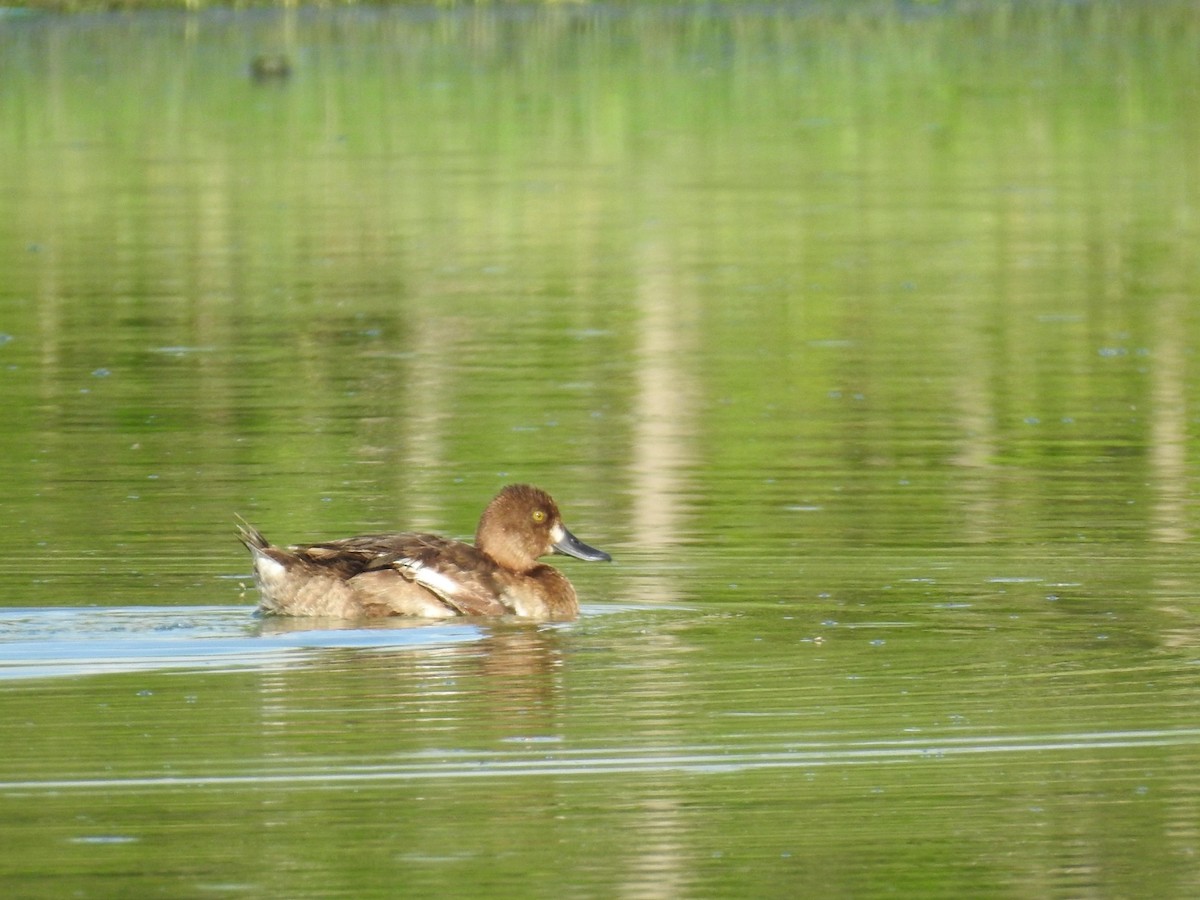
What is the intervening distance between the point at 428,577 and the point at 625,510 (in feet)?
8.12

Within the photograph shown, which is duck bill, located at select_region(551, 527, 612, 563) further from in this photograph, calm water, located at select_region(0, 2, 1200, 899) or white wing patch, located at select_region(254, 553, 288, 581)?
white wing patch, located at select_region(254, 553, 288, 581)

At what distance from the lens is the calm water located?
8.16 metres

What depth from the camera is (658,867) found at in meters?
7.74

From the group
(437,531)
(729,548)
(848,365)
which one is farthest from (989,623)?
(848,365)

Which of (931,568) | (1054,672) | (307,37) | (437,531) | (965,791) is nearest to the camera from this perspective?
(965,791)

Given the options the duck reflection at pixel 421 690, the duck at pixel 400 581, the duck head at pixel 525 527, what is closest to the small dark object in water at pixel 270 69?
the duck head at pixel 525 527

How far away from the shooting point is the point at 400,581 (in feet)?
36.8

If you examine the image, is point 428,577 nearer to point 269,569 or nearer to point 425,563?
point 425,563

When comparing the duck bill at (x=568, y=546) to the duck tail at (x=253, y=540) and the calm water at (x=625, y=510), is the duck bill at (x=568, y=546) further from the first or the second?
the duck tail at (x=253, y=540)

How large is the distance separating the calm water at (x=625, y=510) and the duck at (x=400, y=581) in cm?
13

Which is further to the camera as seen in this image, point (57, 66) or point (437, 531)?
point (57, 66)

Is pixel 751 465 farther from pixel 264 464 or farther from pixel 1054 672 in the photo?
pixel 1054 672

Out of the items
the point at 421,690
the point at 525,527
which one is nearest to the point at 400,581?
the point at 525,527

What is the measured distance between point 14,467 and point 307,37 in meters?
44.5
